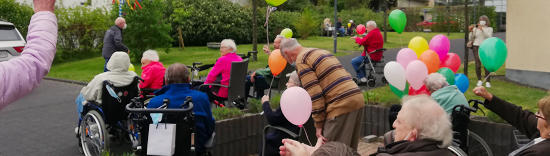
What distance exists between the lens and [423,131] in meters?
2.72

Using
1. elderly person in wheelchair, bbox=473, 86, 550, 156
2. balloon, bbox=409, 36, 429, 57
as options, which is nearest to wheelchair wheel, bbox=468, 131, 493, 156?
elderly person in wheelchair, bbox=473, 86, 550, 156

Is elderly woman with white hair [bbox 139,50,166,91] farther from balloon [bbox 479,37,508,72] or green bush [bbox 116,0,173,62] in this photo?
green bush [bbox 116,0,173,62]

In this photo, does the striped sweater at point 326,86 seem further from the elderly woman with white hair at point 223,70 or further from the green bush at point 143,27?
the green bush at point 143,27

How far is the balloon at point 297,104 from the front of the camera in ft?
13.1

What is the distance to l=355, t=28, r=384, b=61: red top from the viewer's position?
10023 millimetres

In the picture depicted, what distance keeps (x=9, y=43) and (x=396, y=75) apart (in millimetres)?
8055

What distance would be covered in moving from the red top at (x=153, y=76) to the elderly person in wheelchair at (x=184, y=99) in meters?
2.00

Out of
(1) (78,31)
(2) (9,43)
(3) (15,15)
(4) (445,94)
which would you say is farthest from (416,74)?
(3) (15,15)

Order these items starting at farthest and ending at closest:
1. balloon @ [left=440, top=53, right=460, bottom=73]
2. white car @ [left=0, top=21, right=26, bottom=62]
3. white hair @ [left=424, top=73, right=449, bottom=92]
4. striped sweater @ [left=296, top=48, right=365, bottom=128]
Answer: white car @ [left=0, top=21, right=26, bottom=62]
balloon @ [left=440, top=53, right=460, bottom=73]
white hair @ [left=424, top=73, right=449, bottom=92]
striped sweater @ [left=296, top=48, right=365, bottom=128]

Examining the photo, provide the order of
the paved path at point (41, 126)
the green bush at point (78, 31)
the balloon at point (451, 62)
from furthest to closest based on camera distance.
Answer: the green bush at point (78, 31) < the balloon at point (451, 62) < the paved path at point (41, 126)

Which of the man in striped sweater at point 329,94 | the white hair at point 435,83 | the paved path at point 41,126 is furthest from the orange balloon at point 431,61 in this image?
the paved path at point 41,126

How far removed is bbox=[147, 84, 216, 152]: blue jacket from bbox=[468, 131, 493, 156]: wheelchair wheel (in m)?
2.57

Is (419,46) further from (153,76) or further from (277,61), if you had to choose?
(153,76)

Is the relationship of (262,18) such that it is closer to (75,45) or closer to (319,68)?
(75,45)
